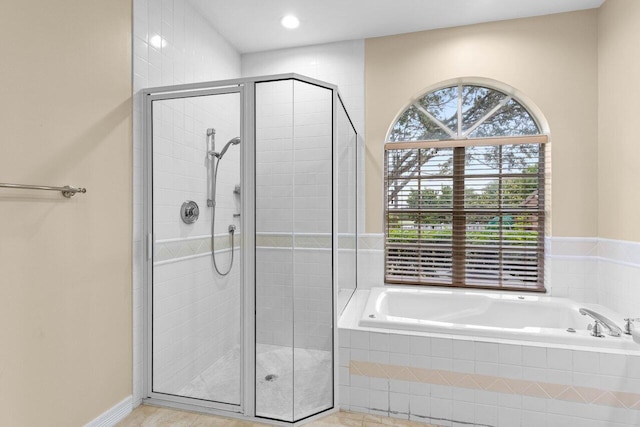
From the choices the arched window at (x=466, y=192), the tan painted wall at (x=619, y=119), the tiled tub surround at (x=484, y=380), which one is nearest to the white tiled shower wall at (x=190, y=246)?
the tiled tub surround at (x=484, y=380)

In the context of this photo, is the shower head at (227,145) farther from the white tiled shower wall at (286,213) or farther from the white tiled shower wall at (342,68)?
the white tiled shower wall at (342,68)

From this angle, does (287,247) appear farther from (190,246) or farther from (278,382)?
(278,382)

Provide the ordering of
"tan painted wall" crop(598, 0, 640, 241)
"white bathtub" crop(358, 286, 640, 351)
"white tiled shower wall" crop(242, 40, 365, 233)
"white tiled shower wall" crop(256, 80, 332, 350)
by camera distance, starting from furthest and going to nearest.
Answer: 1. "white tiled shower wall" crop(242, 40, 365, 233)
2. "tan painted wall" crop(598, 0, 640, 241)
3. "white bathtub" crop(358, 286, 640, 351)
4. "white tiled shower wall" crop(256, 80, 332, 350)

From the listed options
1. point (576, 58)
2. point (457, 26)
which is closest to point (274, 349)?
point (457, 26)

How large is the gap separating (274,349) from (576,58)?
119 inches

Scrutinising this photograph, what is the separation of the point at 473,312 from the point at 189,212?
7.23ft

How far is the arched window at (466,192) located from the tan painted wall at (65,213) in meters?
2.09

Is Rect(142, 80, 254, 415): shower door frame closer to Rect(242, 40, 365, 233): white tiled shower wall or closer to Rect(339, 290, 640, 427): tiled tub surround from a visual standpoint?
Rect(339, 290, 640, 427): tiled tub surround

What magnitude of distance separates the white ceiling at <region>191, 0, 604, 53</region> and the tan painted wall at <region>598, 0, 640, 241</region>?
33 centimetres

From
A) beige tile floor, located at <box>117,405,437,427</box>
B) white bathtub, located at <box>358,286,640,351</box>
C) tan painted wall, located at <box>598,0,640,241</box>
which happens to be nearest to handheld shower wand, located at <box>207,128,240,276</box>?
beige tile floor, located at <box>117,405,437,427</box>

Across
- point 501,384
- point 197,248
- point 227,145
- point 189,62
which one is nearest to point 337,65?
point 189,62

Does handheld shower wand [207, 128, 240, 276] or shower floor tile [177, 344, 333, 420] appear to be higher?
handheld shower wand [207, 128, 240, 276]

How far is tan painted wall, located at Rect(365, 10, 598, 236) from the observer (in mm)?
2617

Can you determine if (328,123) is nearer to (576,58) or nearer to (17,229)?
(17,229)
